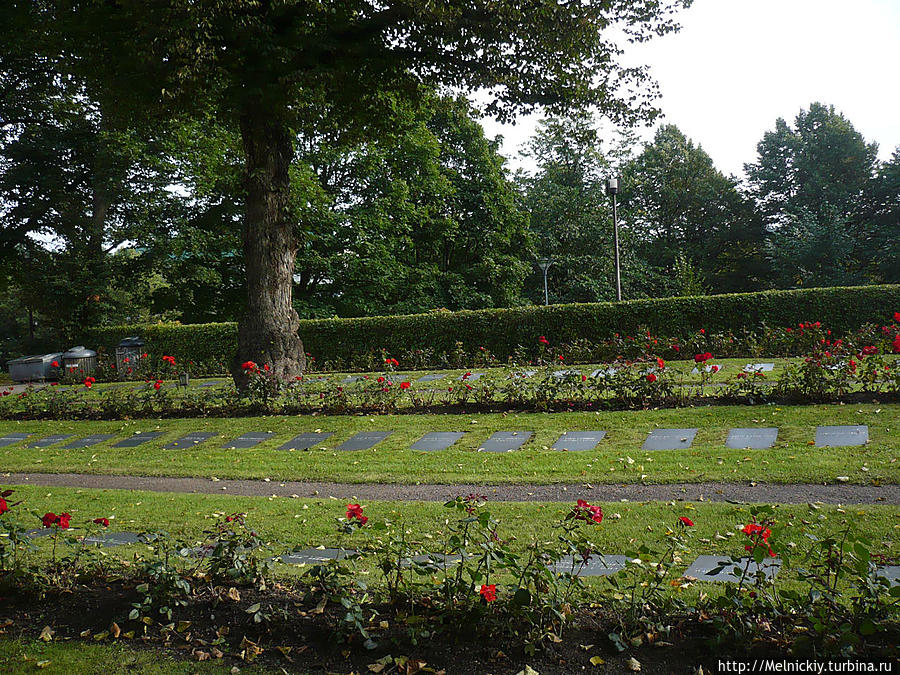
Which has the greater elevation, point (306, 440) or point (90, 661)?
point (90, 661)

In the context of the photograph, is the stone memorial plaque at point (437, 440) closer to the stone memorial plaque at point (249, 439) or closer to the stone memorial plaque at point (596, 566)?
the stone memorial plaque at point (249, 439)

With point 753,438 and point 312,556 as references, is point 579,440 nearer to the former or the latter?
point 753,438

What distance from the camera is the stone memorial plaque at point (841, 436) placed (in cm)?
641

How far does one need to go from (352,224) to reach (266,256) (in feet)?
48.8

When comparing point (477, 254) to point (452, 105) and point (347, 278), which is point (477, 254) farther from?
point (452, 105)

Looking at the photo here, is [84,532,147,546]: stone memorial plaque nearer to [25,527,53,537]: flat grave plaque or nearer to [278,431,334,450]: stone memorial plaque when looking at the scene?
[25,527,53,537]: flat grave plaque

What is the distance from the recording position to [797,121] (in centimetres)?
4269

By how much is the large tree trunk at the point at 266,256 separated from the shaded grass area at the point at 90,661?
8369 mm

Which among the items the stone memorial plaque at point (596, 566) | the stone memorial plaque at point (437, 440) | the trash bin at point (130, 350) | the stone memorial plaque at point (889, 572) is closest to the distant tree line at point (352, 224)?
the trash bin at point (130, 350)

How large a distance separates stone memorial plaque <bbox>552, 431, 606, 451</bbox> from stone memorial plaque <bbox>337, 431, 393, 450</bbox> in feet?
7.72

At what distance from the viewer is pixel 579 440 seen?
7.50 meters

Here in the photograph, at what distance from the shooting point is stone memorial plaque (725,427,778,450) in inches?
262

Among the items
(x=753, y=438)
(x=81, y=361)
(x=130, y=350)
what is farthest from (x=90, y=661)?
(x=81, y=361)

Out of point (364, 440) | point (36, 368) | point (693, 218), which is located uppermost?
point (693, 218)
